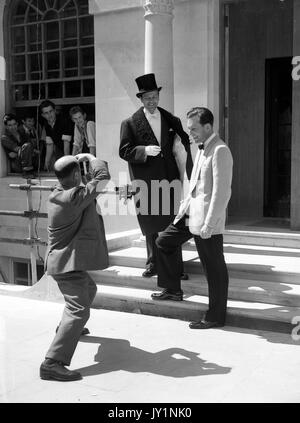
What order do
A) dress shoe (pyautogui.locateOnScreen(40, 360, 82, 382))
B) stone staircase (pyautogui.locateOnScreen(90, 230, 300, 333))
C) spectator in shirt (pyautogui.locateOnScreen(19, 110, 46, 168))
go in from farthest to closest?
spectator in shirt (pyautogui.locateOnScreen(19, 110, 46, 168)) → stone staircase (pyautogui.locateOnScreen(90, 230, 300, 333)) → dress shoe (pyautogui.locateOnScreen(40, 360, 82, 382))

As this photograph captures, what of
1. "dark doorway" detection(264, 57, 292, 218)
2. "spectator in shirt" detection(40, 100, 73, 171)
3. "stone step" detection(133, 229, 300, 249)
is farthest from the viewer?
"spectator in shirt" detection(40, 100, 73, 171)

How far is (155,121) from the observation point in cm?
636

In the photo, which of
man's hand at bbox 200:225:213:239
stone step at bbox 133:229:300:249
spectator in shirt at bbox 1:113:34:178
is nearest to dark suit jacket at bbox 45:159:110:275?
man's hand at bbox 200:225:213:239

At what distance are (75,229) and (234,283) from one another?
2.19 m

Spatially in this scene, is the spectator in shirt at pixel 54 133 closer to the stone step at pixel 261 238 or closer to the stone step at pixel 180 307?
the stone step at pixel 261 238

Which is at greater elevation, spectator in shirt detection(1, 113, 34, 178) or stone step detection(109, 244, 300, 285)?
spectator in shirt detection(1, 113, 34, 178)

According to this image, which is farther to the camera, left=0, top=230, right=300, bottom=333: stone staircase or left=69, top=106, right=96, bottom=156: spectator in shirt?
left=69, top=106, right=96, bottom=156: spectator in shirt

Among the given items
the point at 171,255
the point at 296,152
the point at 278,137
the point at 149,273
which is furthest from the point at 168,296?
the point at 278,137

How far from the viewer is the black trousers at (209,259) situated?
17.7ft

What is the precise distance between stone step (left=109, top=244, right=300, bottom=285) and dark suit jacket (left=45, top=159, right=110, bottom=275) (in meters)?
2.13

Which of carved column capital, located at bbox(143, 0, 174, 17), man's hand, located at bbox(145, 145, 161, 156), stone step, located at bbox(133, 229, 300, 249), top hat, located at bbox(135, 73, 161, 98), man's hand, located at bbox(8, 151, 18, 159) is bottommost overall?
stone step, located at bbox(133, 229, 300, 249)

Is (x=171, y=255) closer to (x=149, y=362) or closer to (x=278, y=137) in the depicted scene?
(x=149, y=362)

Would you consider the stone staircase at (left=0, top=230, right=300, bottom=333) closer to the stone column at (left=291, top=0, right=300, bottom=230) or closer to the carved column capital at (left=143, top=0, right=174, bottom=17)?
the stone column at (left=291, top=0, right=300, bottom=230)

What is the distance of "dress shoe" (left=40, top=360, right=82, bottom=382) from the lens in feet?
14.4
